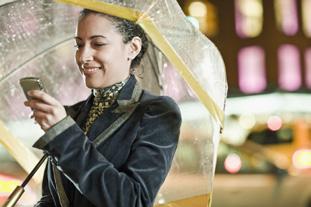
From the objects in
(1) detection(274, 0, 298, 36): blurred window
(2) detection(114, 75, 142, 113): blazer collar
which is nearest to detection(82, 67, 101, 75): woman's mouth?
(2) detection(114, 75, 142, 113): blazer collar

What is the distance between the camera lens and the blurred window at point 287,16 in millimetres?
27511

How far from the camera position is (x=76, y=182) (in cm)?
185

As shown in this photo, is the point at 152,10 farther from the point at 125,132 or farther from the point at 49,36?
the point at 49,36

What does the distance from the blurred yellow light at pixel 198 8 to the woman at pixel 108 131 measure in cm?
2538

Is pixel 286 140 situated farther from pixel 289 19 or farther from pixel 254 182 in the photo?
pixel 289 19

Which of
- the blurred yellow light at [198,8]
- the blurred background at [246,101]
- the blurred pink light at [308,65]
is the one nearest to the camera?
the blurred background at [246,101]

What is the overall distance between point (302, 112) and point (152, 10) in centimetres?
1888

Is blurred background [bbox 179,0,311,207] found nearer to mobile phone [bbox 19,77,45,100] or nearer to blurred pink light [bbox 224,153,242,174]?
blurred pink light [bbox 224,153,242,174]

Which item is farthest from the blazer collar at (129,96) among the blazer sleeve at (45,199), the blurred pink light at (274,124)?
the blurred pink light at (274,124)

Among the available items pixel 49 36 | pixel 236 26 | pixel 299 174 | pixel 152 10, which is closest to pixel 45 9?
pixel 49 36

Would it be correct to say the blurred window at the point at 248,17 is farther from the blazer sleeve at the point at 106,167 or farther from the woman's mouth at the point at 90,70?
the blazer sleeve at the point at 106,167

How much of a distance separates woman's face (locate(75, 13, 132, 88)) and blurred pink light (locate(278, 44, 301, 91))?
2585cm

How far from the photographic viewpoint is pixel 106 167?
1.86m

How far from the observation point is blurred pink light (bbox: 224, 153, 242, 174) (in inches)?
376
